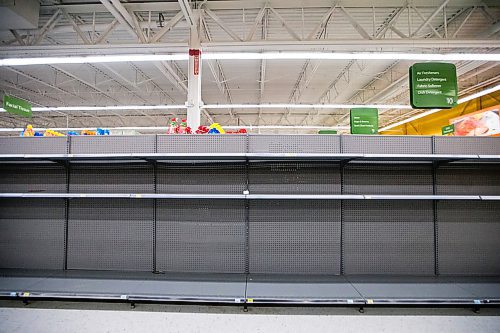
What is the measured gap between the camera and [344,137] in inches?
169

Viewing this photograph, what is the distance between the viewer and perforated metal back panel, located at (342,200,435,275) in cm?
Answer: 426

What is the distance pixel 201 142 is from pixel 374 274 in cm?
330

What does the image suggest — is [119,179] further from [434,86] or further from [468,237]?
[434,86]

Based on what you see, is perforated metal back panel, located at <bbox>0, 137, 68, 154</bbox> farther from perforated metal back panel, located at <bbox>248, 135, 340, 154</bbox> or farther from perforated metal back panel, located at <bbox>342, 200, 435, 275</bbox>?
perforated metal back panel, located at <bbox>342, 200, 435, 275</bbox>

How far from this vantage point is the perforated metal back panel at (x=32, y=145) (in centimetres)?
444

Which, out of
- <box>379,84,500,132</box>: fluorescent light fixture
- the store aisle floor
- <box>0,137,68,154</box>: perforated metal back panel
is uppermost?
<box>379,84,500,132</box>: fluorescent light fixture


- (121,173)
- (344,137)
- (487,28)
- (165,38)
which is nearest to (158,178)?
(121,173)

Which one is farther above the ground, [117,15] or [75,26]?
[75,26]

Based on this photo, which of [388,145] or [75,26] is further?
[75,26]

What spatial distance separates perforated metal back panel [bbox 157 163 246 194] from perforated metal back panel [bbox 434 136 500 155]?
119 inches

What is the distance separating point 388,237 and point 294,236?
1.45 meters

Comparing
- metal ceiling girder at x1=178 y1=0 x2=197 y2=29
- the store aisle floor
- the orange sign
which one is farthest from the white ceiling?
the store aisle floor

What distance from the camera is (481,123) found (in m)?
10.5

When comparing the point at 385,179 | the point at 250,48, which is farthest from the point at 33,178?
the point at 385,179
